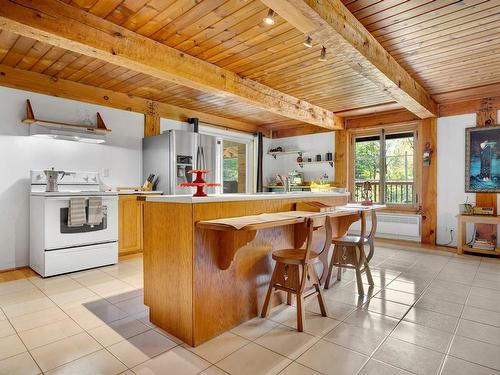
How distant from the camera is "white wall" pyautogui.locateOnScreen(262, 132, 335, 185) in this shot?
6.74 metres

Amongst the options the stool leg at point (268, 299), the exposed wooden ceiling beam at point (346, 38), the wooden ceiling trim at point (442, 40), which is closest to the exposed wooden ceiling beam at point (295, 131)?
the exposed wooden ceiling beam at point (346, 38)

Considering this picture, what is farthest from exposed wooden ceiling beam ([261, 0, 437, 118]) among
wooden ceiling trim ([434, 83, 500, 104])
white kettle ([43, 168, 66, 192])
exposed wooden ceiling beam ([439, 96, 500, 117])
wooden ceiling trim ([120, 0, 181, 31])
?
white kettle ([43, 168, 66, 192])

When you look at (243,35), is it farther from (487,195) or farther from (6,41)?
(487,195)

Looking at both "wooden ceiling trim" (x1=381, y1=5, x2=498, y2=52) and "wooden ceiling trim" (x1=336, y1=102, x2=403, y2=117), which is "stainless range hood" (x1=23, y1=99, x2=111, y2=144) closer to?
"wooden ceiling trim" (x1=381, y1=5, x2=498, y2=52)

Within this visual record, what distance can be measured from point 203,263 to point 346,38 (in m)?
2.13

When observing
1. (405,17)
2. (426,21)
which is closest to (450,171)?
(426,21)

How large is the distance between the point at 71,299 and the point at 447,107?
20.3ft

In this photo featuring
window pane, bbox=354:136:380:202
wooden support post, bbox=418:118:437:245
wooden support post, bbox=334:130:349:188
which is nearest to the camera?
wooden support post, bbox=418:118:437:245

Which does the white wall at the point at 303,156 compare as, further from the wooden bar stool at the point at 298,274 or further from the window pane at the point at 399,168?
the wooden bar stool at the point at 298,274

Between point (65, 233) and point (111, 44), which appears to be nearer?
point (111, 44)

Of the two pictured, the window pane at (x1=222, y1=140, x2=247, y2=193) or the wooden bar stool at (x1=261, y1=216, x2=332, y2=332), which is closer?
the wooden bar stool at (x1=261, y1=216, x2=332, y2=332)

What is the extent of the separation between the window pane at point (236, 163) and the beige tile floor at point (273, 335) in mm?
4181

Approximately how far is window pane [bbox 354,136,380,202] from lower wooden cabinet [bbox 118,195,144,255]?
444cm

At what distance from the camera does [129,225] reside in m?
4.49
